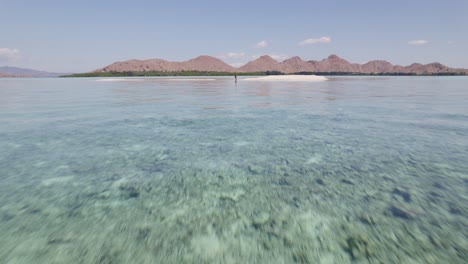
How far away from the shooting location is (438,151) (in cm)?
750

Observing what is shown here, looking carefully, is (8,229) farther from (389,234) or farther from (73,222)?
(389,234)

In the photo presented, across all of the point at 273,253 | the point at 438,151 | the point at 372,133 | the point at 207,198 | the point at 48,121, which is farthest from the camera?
the point at 48,121

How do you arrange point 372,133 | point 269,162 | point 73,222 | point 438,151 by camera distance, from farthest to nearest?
1. point 372,133
2. point 438,151
3. point 269,162
4. point 73,222

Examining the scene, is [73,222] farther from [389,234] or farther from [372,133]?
[372,133]

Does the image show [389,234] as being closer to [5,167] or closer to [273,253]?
[273,253]

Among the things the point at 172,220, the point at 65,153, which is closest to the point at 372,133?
the point at 172,220

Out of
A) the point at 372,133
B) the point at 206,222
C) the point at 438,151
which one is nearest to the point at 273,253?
the point at 206,222

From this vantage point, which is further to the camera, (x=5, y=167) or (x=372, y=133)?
(x=372, y=133)

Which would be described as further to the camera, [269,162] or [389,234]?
[269,162]

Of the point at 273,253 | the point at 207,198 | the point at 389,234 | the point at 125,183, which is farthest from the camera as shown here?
the point at 125,183

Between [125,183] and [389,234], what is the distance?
503cm

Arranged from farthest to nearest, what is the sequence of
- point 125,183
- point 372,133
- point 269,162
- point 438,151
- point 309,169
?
1. point 372,133
2. point 438,151
3. point 269,162
4. point 309,169
5. point 125,183

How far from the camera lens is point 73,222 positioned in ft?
13.5

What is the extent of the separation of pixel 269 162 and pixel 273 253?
355cm
